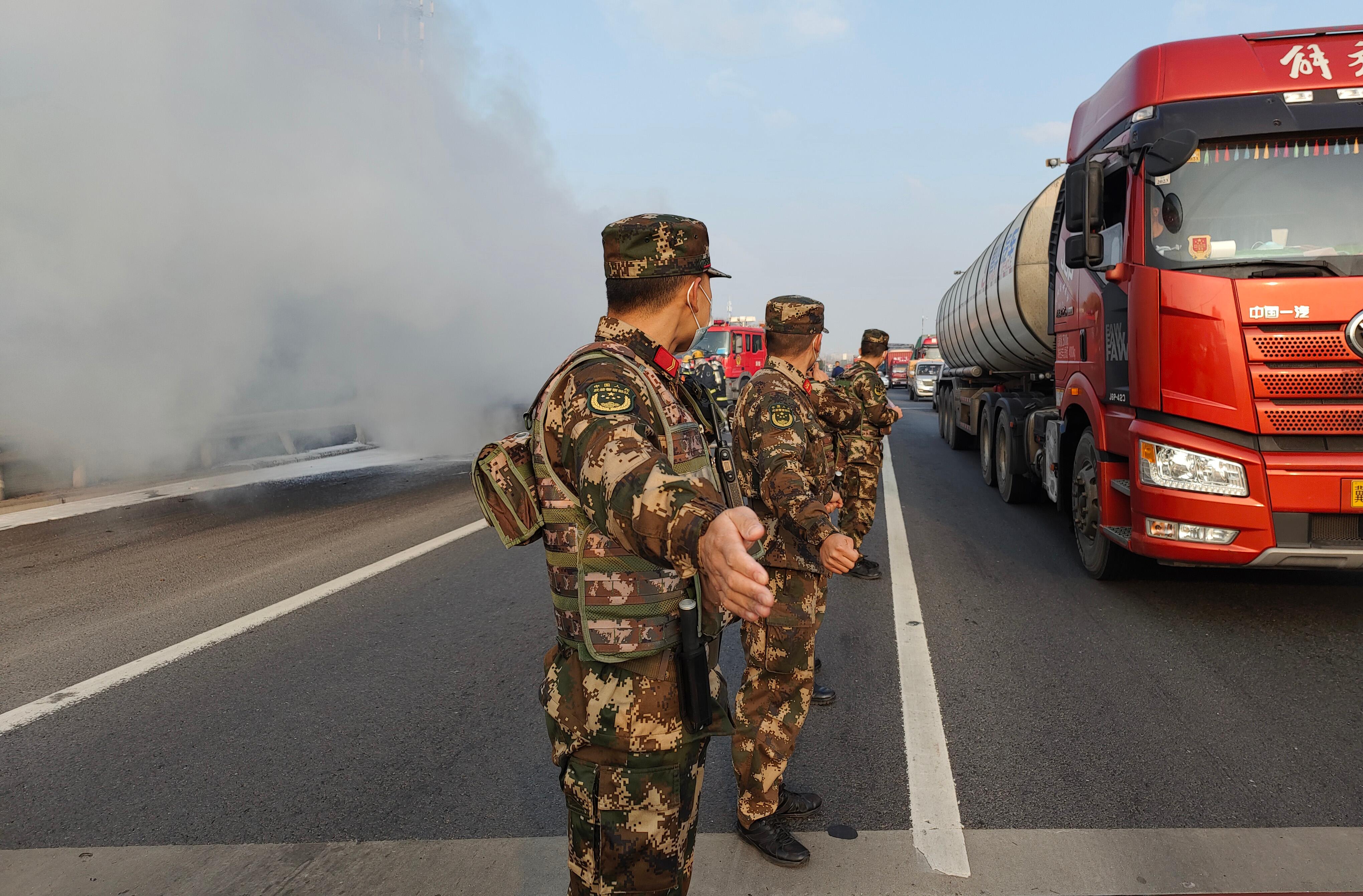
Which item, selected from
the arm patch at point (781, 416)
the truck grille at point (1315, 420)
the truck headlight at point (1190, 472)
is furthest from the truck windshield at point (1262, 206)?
the arm patch at point (781, 416)

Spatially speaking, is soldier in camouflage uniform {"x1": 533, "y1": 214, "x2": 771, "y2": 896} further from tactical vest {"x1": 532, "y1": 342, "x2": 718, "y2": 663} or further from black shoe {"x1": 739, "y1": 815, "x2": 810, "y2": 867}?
black shoe {"x1": 739, "y1": 815, "x2": 810, "y2": 867}

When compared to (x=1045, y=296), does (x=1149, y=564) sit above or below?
below

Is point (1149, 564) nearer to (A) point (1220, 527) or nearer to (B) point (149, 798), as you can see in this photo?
(A) point (1220, 527)

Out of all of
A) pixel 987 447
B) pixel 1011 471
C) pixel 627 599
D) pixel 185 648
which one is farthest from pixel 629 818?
pixel 987 447

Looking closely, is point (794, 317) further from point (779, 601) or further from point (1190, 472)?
point (1190, 472)

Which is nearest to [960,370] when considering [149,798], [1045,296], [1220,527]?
[1045,296]

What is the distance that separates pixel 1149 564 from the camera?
6.18 meters

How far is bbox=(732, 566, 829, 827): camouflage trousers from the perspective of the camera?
9.37 feet

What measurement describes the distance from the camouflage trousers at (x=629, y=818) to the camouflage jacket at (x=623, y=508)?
0.12ft

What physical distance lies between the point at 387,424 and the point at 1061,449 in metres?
11.2

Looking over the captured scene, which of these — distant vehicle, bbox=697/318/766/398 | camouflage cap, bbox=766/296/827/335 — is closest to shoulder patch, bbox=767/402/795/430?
camouflage cap, bbox=766/296/827/335

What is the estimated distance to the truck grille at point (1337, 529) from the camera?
4.34 metres

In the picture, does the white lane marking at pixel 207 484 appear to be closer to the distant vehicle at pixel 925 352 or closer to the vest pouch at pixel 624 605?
the vest pouch at pixel 624 605

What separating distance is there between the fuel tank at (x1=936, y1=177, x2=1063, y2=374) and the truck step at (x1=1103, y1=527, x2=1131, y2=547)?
259 centimetres
